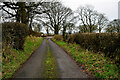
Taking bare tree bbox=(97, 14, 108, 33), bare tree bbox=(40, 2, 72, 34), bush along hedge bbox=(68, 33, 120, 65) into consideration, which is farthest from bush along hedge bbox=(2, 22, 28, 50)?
bare tree bbox=(97, 14, 108, 33)

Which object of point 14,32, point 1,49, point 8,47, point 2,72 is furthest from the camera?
point 14,32

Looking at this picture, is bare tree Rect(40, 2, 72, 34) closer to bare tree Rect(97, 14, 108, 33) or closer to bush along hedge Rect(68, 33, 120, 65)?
bare tree Rect(97, 14, 108, 33)

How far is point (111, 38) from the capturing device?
6148mm

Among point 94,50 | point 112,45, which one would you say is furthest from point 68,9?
point 112,45

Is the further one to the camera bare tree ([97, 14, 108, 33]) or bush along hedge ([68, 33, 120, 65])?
bare tree ([97, 14, 108, 33])

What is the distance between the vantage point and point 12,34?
7203 mm

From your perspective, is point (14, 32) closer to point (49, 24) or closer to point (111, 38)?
point (111, 38)

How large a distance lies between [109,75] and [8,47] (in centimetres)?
609

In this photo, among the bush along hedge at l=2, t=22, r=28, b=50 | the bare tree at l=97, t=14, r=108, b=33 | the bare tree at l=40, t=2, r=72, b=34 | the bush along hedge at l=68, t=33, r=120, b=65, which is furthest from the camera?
the bare tree at l=97, t=14, r=108, b=33

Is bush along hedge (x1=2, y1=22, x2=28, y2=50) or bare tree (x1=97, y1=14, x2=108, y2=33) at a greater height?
bare tree (x1=97, y1=14, x2=108, y2=33)

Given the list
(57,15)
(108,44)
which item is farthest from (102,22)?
(108,44)

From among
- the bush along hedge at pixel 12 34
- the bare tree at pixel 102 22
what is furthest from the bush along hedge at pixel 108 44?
the bare tree at pixel 102 22

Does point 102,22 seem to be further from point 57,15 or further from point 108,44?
point 108,44

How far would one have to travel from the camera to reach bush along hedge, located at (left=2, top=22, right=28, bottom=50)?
6.43m
